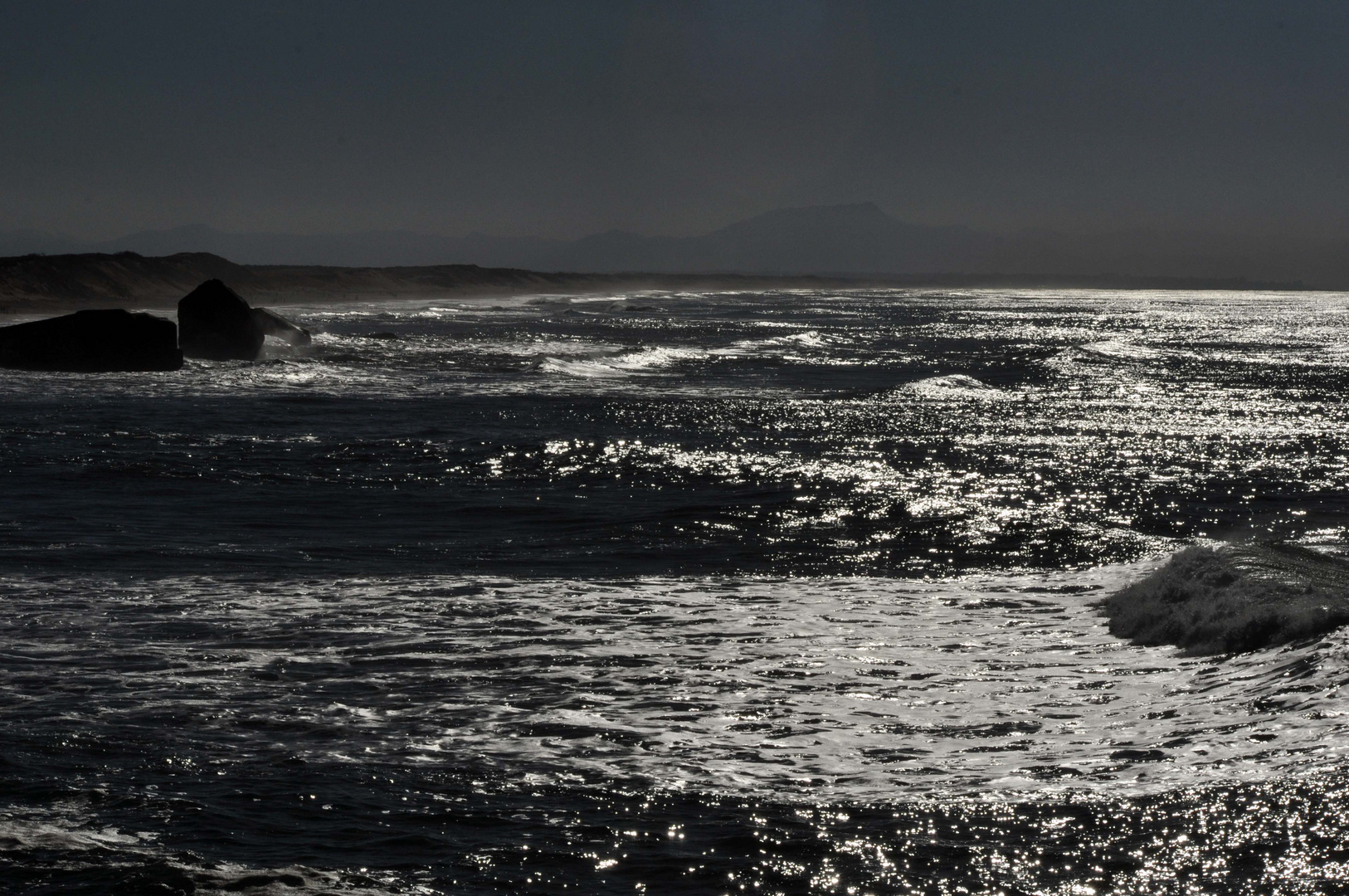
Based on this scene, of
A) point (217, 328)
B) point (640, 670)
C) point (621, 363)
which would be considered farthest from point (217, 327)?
point (640, 670)

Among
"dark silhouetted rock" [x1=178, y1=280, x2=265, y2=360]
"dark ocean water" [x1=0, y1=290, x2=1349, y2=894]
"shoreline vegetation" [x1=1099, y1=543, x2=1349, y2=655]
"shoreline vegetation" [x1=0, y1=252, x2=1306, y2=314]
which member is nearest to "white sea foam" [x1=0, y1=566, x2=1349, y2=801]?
"dark ocean water" [x1=0, y1=290, x2=1349, y2=894]

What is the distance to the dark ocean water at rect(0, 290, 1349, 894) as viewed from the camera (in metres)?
5.80

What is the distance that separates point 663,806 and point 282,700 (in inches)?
107

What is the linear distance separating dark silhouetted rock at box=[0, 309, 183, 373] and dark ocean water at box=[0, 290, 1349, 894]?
11.1 metres

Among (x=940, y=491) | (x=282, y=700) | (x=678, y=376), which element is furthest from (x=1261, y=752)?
(x=678, y=376)

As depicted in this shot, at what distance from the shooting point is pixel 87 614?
9.79m

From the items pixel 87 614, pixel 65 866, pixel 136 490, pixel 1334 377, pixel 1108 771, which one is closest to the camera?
pixel 65 866

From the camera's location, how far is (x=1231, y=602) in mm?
9711

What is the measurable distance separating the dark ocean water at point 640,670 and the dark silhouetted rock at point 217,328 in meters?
14.5

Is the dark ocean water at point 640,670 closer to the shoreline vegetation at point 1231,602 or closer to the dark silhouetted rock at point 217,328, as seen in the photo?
the shoreline vegetation at point 1231,602

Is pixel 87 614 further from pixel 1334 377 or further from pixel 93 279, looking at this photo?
pixel 93 279

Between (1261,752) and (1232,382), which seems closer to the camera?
(1261,752)

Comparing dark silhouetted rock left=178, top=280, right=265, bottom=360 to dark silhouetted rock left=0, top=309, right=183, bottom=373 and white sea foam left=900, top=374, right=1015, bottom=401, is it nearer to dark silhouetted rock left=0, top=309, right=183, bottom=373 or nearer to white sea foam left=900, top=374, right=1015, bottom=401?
dark silhouetted rock left=0, top=309, right=183, bottom=373

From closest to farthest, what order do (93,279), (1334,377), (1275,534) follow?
(1275,534) → (1334,377) → (93,279)
